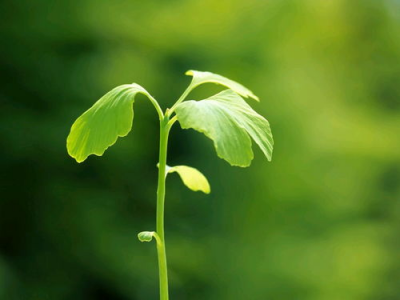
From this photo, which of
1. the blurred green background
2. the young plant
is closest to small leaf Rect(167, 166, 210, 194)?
the young plant

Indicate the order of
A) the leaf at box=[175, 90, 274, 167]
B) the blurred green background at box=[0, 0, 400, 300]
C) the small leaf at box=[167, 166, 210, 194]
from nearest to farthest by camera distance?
the leaf at box=[175, 90, 274, 167] < the small leaf at box=[167, 166, 210, 194] < the blurred green background at box=[0, 0, 400, 300]

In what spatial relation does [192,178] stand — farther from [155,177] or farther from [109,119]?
[155,177]

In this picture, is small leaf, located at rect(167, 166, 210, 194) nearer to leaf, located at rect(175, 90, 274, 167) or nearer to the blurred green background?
leaf, located at rect(175, 90, 274, 167)

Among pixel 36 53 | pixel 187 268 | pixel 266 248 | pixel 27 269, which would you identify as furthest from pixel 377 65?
pixel 27 269

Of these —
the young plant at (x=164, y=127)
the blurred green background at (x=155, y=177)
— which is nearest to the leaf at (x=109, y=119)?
the young plant at (x=164, y=127)

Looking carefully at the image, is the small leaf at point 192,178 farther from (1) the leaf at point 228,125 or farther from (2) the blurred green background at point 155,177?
(2) the blurred green background at point 155,177

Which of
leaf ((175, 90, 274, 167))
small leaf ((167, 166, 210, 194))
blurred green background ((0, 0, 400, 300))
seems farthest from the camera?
blurred green background ((0, 0, 400, 300))
